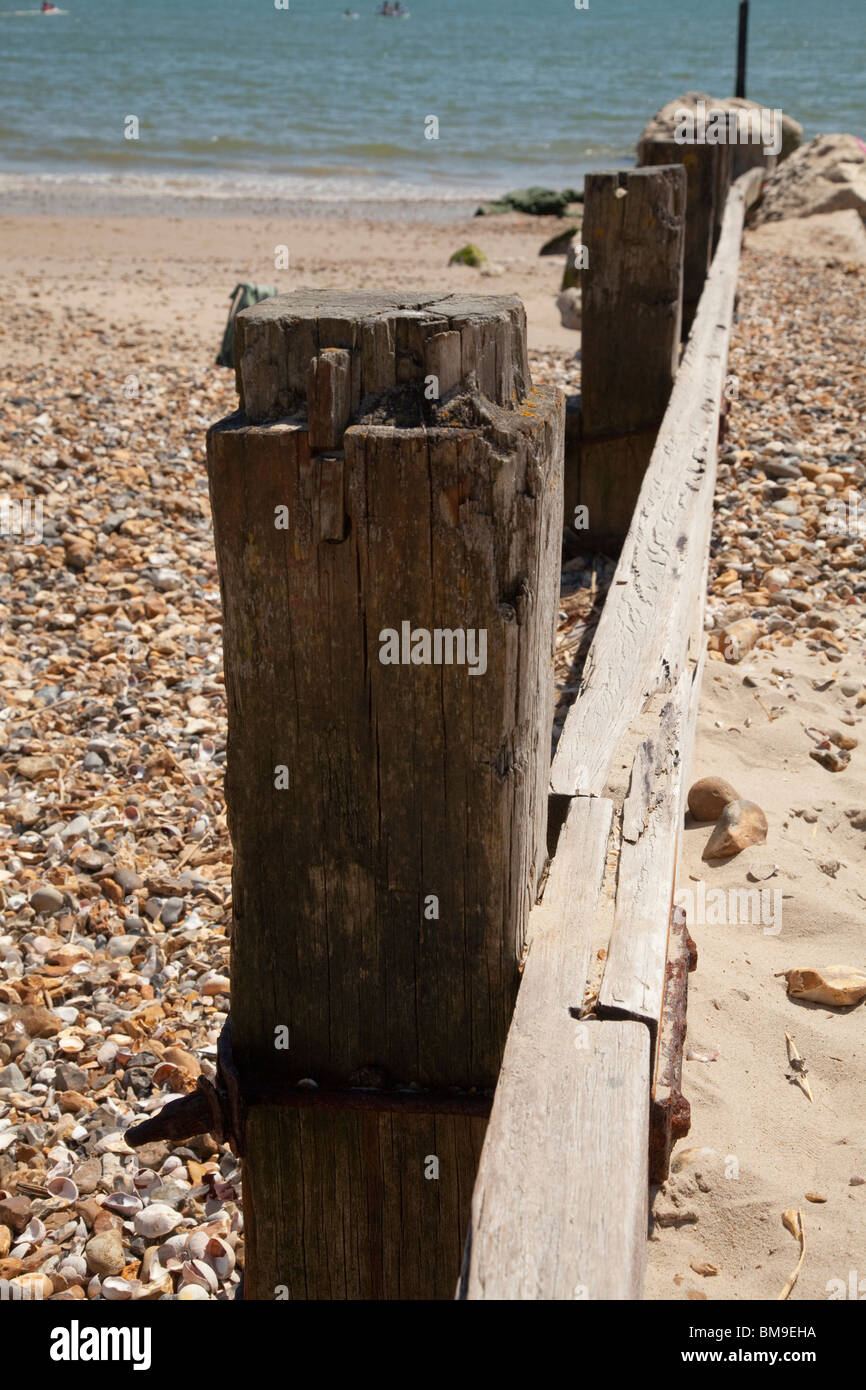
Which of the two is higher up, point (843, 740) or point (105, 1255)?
point (843, 740)

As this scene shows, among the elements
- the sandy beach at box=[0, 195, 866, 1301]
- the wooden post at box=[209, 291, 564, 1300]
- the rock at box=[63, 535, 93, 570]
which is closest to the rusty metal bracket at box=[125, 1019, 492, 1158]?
the wooden post at box=[209, 291, 564, 1300]

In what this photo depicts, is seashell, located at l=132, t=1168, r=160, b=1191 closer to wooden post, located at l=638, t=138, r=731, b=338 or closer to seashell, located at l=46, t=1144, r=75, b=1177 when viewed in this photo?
seashell, located at l=46, t=1144, r=75, b=1177

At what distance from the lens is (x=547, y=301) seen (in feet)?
39.8

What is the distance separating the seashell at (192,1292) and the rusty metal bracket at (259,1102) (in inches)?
35.7

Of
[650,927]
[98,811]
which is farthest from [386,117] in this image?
[650,927]

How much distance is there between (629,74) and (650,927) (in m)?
53.9

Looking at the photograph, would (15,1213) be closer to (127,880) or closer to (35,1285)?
(35,1285)

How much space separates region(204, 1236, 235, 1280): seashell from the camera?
272 centimetres

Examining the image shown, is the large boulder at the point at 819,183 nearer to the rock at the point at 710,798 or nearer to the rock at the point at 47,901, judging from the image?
the rock at the point at 710,798

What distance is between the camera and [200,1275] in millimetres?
2689

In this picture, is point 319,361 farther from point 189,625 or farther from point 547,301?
point 547,301

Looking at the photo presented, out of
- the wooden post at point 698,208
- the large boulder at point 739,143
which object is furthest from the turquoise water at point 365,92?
the wooden post at point 698,208

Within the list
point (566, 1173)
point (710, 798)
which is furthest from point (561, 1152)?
point (710, 798)

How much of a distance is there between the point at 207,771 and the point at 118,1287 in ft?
6.74
